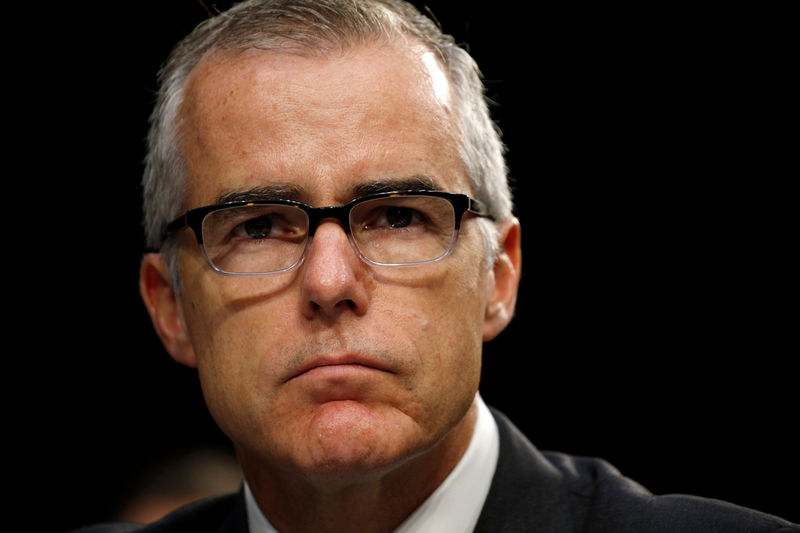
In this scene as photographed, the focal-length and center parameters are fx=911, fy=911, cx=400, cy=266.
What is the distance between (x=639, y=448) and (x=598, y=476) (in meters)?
1.10

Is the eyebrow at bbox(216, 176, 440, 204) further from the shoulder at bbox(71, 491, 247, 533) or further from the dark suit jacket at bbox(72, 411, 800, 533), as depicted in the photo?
the shoulder at bbox(71, 491, 247, 533)

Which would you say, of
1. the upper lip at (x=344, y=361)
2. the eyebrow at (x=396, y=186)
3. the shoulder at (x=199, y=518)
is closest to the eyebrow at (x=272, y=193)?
the eyebrow at (x=396, y=186)

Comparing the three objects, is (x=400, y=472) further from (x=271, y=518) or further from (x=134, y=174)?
(x=134, y=174)

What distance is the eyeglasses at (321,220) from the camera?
182 centimetres

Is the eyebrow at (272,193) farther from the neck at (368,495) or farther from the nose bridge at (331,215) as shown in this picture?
the neck at (368,495)

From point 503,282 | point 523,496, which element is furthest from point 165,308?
point 523,496

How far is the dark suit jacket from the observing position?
5.92 feet

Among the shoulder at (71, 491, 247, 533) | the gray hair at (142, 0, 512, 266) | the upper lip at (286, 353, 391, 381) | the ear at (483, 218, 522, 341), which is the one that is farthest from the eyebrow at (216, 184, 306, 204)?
the shoulder at (71, 491, 247, 533)

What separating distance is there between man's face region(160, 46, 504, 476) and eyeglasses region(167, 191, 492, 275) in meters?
0.03

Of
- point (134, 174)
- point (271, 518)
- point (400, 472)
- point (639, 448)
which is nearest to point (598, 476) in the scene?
point (400, 472)

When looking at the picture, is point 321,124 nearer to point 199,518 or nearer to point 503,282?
point 503,282

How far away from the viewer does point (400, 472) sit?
6.29 ft

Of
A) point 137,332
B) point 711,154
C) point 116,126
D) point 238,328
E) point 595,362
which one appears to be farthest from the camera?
point 137,332

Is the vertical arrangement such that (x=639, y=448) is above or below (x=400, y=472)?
below
